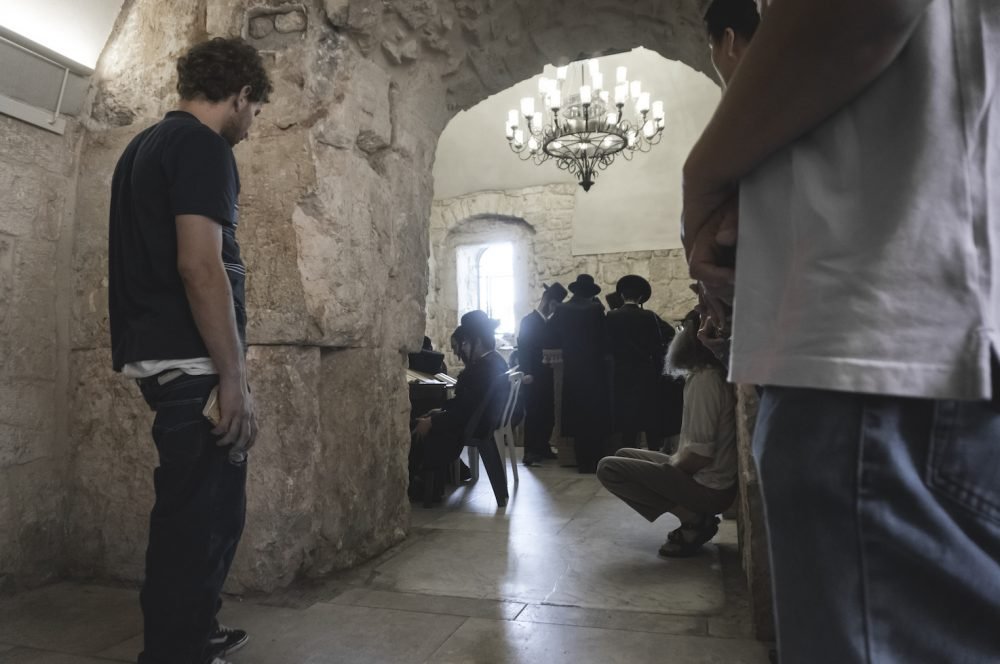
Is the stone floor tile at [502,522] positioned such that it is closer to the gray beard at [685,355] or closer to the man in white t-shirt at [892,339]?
the gray beard at [685,355]

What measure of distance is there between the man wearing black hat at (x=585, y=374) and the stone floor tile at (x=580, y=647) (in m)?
3.00

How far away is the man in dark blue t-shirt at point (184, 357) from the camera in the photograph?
158 centimetres

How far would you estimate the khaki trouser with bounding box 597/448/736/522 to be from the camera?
2.85 metres

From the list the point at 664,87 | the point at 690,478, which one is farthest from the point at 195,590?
the point at 664,87

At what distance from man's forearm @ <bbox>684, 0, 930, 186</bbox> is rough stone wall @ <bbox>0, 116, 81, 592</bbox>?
106 inches

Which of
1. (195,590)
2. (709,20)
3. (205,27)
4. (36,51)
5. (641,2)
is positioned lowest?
(195,590)

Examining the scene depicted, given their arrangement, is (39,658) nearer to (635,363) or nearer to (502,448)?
(502,448)

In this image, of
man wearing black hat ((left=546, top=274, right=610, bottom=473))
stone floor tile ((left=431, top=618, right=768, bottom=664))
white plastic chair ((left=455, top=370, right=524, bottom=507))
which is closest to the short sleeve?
stone floor tile ((left=431, top=618, right=768, bottom=664))

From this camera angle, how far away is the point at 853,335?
1.80ft

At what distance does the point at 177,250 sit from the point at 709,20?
1.23m

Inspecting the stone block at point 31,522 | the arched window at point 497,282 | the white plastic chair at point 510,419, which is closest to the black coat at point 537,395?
the white plastic chair at point 510,419

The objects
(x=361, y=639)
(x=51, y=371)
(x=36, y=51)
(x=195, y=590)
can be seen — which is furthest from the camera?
(x=51, y=371)

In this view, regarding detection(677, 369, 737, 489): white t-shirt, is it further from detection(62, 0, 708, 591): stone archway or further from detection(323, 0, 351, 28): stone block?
detection(323, 0, 351, 28): stone block

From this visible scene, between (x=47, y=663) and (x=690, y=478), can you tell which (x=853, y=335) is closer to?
(x=47, y=663)
